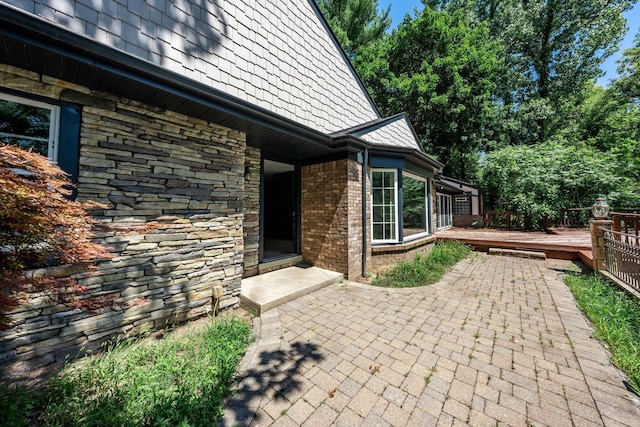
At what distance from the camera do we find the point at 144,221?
3133 mm

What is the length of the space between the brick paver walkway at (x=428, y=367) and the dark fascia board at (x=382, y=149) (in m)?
3.27

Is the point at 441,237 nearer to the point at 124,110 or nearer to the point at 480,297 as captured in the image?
the point at 480,297

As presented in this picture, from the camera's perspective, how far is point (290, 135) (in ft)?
14.6

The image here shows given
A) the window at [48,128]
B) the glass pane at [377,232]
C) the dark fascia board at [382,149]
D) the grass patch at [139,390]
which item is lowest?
the grass patch at [139,390]

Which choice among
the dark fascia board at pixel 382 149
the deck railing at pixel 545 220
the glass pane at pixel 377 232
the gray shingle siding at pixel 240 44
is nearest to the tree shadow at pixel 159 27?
the gray shingle siding at pixel 240 44

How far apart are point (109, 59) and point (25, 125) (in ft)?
4.00

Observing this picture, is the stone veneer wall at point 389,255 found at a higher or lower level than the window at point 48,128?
lower

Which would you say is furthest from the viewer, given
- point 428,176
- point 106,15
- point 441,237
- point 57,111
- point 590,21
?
point 590,21

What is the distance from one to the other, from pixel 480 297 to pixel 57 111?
6.76 m

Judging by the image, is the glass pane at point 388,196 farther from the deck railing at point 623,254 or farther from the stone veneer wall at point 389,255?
the deck railing at point 623,254

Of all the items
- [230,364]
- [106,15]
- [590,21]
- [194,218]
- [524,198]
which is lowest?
[230,364]

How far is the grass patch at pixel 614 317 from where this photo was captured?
2.51m

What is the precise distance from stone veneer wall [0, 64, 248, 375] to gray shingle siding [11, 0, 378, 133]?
81 centimetres

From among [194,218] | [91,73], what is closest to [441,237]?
[194,218]
